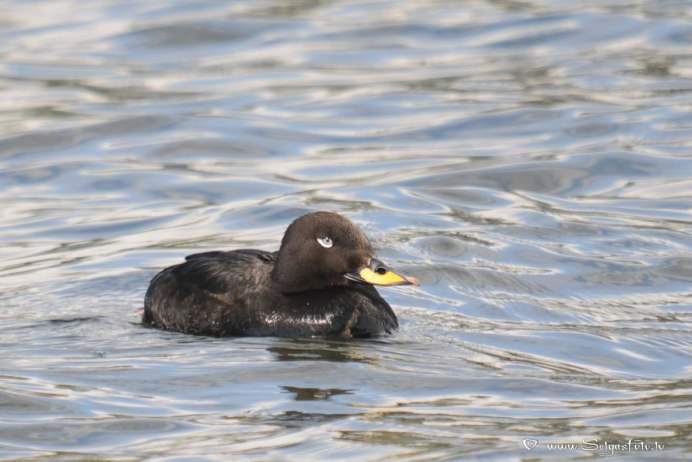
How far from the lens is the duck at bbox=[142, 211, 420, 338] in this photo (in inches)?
334

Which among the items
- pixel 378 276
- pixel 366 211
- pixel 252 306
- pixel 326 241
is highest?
pixel 326 241

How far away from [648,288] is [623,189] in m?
3.25

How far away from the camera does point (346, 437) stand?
645cm

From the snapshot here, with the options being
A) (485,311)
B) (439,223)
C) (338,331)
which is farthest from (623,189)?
(338,331)

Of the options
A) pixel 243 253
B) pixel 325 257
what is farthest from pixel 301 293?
pixel 243 253

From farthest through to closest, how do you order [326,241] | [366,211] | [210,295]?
[366,211] < [210,295] < [326,241]

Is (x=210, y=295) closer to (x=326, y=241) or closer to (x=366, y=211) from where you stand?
(x=326, y=241)

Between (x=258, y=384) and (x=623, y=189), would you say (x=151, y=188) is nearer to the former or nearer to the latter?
(x=623, y=189)

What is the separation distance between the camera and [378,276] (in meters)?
8.38

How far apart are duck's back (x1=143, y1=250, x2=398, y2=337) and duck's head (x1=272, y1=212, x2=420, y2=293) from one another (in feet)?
0.29

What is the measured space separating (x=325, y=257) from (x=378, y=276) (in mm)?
344

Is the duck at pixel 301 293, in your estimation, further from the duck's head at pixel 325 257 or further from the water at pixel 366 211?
the water at pixel 366 211

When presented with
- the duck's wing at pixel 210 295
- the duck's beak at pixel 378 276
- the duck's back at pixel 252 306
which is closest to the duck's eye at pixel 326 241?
the duck's beak at pixel 378 276

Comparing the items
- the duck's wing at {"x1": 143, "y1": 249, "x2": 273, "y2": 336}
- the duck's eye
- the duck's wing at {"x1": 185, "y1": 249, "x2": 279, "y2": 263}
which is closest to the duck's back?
the duck's wing at {"x1": 143, "y1": 249, "x2": 273, "y2": 336}
